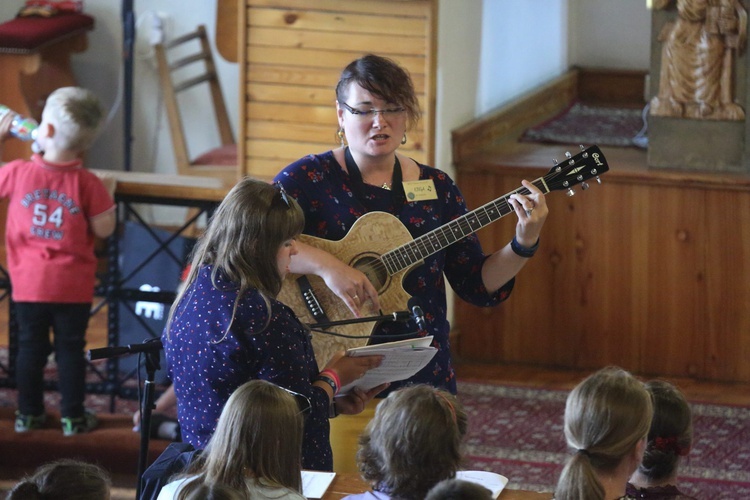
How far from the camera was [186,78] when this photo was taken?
6863 millimetres

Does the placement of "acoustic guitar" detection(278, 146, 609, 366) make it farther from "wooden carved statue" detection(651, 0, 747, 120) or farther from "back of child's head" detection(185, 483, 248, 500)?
"wooden carved statue" detection(651, 0, 747, 120)

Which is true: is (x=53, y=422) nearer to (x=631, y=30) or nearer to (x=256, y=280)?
(x=256, y=280)

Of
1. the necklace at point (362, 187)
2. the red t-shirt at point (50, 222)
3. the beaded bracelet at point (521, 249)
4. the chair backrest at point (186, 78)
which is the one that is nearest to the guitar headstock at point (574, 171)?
the beaded bracelet at point (521, 249)

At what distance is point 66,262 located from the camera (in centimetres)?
386

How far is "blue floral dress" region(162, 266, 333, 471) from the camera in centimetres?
222

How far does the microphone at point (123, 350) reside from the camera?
92.3 inches

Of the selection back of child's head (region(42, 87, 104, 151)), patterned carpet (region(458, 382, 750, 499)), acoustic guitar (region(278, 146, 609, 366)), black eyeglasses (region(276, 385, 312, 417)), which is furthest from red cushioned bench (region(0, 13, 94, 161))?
black eyeglasses (region(276, 385, 312, 417))

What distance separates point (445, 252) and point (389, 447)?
0.97 meters

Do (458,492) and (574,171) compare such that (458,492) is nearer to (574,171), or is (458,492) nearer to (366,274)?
(366,274)

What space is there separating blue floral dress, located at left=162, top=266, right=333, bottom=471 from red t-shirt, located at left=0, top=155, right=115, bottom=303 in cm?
165

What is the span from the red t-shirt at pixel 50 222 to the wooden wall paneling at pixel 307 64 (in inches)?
30.3

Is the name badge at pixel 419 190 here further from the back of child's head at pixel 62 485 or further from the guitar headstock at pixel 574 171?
the back of child's head at pixel 62 485

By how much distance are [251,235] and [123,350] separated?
0.40 metres

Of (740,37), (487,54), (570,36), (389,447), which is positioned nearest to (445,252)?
(389,447)
